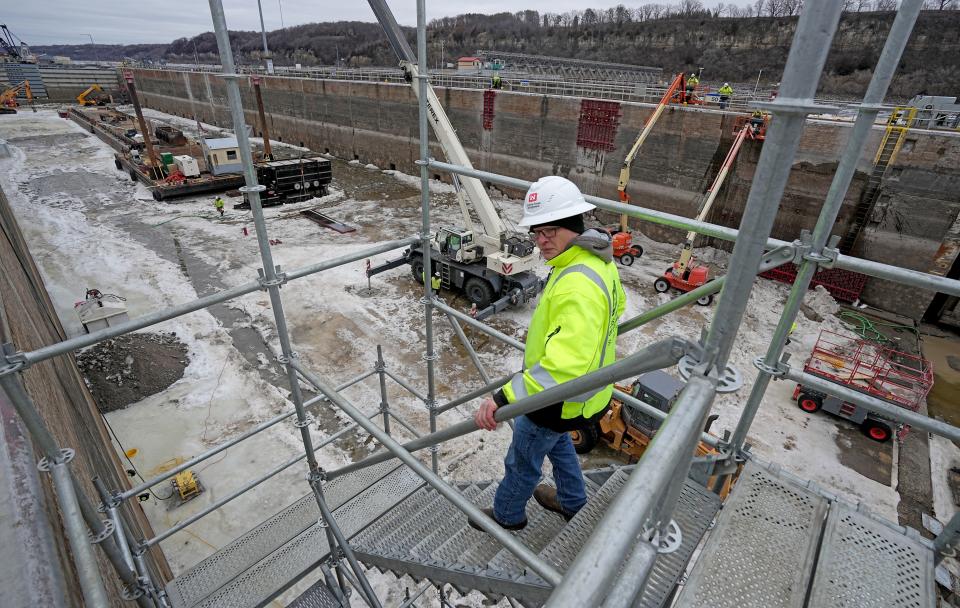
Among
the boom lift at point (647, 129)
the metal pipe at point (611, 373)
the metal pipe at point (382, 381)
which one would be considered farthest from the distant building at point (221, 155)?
the metal pipe at point (611, 373)

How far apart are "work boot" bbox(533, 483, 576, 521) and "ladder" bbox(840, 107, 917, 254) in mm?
12473

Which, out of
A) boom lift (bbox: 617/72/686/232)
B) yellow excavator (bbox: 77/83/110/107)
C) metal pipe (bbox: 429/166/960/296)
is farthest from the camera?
yellow excavator (bbox: 77/83/110/107)

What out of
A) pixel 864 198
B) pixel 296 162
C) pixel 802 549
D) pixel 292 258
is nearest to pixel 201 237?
pixel 292 258

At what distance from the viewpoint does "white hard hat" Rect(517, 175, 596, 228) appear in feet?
7.36

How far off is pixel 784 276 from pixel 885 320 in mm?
2343

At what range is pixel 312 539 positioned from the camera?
381 centimetres

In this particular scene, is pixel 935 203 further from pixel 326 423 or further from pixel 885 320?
pixel 326 423

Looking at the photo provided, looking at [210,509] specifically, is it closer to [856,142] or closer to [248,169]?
[248,169]

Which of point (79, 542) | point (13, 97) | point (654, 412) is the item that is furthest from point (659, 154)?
point (13, 97)

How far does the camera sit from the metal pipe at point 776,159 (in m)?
1.10

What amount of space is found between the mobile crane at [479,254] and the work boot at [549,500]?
22.3ft

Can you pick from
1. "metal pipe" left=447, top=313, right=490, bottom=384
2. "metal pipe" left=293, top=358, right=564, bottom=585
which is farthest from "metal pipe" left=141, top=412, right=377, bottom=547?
"metal pipe" left=293, top=358, right=564, bottom=585

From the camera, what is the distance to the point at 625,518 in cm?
95

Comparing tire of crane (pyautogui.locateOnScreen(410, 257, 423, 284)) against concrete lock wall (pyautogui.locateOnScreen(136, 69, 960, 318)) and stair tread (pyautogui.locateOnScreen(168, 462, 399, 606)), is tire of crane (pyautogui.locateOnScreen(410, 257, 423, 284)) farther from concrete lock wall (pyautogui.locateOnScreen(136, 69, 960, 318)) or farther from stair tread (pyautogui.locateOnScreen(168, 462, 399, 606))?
concrete lock wall (pyautogui.locateOnScreen(136, 69, 960, 318))
